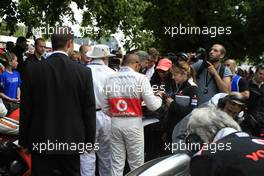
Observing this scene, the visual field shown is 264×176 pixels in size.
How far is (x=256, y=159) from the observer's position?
104 inches

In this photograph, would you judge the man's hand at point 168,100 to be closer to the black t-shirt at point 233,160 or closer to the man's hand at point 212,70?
the man's hand at point 212,70

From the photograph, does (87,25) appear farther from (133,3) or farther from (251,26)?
(251,26)

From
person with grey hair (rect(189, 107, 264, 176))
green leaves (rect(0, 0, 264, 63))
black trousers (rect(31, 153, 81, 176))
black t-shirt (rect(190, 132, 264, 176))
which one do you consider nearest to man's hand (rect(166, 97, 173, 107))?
black trousers (rect(31, 153, 81, 176))

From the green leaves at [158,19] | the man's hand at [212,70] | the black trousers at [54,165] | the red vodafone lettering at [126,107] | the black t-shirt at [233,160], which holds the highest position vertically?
the green leaves at [158,19]

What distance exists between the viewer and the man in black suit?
14.7ft

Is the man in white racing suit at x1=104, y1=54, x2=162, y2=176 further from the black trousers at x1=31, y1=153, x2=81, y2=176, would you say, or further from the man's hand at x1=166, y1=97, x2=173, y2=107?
the black trousers at x1=31, y1=153, x2=81, y2=176

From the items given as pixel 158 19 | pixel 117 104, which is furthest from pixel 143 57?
pixel 158 19

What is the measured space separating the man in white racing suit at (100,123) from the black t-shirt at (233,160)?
3.87 m

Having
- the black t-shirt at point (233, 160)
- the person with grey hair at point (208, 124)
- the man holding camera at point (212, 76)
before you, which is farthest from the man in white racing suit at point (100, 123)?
the black t-shirt at point (233, 160)

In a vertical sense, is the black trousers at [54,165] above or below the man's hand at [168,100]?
below

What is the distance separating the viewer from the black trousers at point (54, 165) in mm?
4586

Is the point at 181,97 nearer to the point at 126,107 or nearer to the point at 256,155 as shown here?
the point at 126,107

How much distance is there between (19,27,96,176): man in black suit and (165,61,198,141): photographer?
5.81 feet

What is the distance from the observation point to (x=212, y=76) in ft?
22.2
